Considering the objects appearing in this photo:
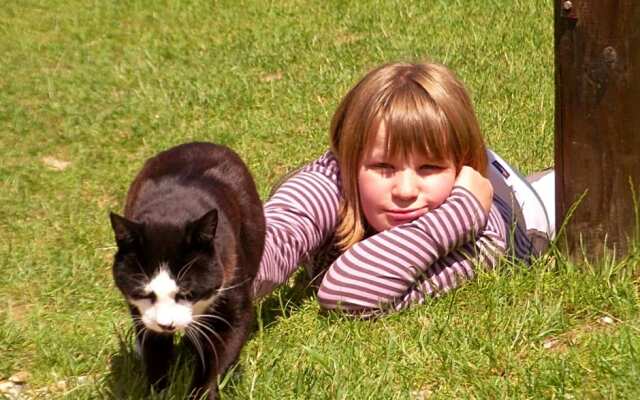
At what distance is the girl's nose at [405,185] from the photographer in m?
4.00

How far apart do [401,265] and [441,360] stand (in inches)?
25.9

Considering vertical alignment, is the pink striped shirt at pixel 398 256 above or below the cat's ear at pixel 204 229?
below

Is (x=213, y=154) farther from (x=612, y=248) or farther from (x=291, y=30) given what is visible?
(x=291, y=30)

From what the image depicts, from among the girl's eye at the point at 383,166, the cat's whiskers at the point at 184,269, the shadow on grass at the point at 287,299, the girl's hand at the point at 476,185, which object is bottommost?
the shadow on grass at the point at 287,299

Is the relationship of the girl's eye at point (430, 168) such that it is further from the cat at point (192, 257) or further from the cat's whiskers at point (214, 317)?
the cat's whiskers at point (214, 317)

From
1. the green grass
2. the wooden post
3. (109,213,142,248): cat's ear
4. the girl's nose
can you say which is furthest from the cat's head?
the wooden post

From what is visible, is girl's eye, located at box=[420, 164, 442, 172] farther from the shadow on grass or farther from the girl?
the shadow on grass

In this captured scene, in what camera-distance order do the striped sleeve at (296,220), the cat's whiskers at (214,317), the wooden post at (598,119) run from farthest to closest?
the striped sleeve at (296,220) → the wooden post at (598,119) → the cat's whiskers at (214,317)

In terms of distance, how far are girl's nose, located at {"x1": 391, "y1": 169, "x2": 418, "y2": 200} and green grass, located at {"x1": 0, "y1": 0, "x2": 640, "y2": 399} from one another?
472 mm

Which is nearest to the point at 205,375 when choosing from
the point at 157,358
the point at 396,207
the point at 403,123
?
the point at 157,358

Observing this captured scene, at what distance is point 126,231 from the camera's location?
300cm

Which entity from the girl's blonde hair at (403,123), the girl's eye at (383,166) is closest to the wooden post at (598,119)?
the girl's blonde hair at (403,123)

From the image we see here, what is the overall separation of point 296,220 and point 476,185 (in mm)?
754

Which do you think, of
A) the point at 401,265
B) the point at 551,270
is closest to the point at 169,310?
the point at 401,265
